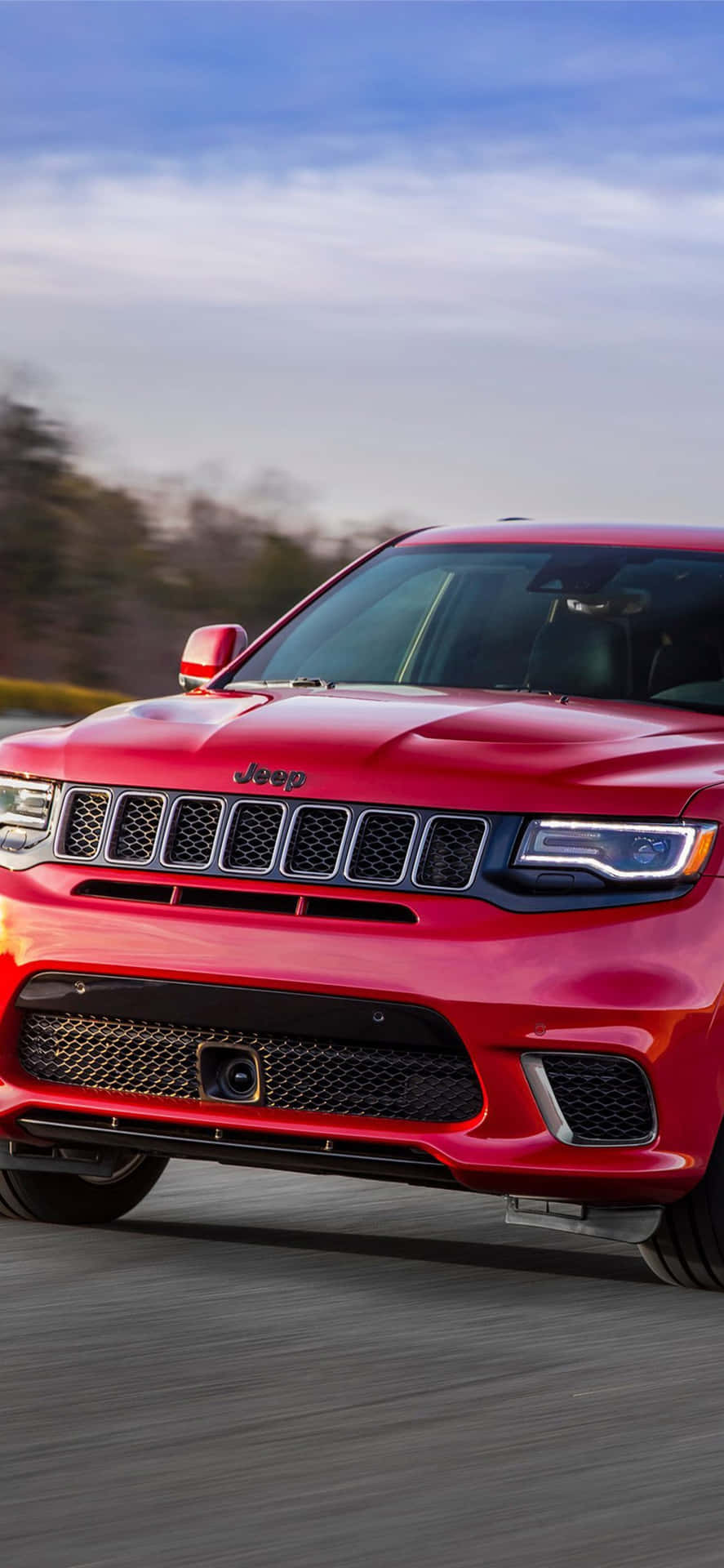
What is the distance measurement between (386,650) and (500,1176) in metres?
2.15

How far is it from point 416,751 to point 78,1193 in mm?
1568

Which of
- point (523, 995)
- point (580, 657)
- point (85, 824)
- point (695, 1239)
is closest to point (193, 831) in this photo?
point (85, 824)

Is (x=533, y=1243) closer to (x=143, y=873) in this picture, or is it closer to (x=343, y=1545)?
(x=143, y=873)

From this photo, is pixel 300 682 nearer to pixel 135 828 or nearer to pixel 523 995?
pixel 135 828

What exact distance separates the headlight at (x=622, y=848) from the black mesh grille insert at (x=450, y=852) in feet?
0.32

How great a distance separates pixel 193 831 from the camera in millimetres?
5633

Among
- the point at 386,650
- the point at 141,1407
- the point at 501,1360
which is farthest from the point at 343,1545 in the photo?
the point at 386,650

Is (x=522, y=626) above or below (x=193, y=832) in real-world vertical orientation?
above

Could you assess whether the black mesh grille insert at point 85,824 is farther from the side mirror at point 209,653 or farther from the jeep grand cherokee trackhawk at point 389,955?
the side mirror at point 209,653

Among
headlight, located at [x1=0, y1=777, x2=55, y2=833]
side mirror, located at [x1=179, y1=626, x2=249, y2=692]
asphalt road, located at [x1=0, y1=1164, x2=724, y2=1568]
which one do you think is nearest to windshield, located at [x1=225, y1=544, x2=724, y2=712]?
side mirror, located at [x1=179, y1=626, x2=249, y2=692]

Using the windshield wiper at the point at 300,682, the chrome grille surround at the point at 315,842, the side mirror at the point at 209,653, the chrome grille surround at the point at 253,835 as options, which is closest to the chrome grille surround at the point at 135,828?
the chrome grille surround at the point at 253,835

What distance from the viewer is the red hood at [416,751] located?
17.8ft

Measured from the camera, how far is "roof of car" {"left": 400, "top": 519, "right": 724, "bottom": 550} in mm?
7203

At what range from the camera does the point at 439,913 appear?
5.34 metres
